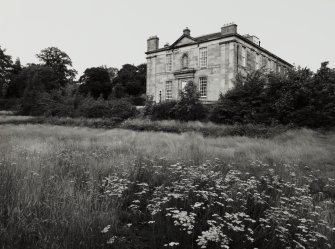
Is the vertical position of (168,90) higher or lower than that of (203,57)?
lower

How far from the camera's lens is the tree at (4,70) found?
179ft

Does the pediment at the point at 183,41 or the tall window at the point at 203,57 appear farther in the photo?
the pediment at the point at 183,41

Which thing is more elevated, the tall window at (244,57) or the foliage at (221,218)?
the tall window at (244,57)

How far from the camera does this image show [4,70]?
5597 centimetres

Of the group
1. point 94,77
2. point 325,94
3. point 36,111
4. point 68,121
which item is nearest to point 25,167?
point 325,94

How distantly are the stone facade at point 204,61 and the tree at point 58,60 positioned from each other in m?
39.9

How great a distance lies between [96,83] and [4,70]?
848 inches

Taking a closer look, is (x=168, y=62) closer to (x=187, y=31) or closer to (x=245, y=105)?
(x=187, y=31)

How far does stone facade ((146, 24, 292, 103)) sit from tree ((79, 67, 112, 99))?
80.8ft

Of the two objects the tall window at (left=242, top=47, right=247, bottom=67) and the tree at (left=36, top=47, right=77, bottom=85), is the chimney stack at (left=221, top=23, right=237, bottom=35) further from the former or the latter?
the tree at (left=36, top=47, right=77, bottom=85)

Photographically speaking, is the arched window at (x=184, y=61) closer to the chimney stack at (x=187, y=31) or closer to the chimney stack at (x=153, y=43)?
the chimney stack at (x=187, y=31)

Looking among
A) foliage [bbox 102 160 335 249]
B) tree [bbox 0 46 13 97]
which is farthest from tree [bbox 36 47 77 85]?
foliage [bbox 102 160 335 249]

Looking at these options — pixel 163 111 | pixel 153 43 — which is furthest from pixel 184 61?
pixel 163 111

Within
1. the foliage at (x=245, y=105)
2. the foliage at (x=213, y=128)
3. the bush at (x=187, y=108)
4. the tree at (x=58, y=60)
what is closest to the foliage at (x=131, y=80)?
the tree at (x=58, y=60)
